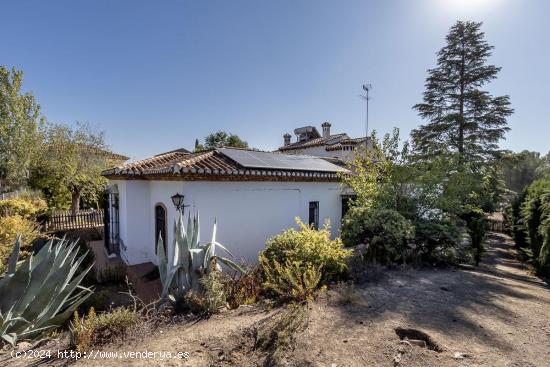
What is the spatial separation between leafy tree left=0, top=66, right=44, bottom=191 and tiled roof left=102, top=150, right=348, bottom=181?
38.3ft

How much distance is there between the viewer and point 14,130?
16.5m

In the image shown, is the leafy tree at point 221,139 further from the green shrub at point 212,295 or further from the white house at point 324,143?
the green shrub at point 212,295

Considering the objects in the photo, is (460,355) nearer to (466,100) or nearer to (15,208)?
(15,208)

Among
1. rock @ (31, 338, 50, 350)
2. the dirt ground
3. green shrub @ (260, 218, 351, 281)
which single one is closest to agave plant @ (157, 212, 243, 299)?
the dirt ground

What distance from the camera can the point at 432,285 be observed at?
19.3 feet

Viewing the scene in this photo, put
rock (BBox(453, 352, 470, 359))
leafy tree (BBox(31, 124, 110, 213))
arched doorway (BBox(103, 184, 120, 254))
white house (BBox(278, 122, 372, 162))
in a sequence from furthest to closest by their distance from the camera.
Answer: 1. white house (BBox(278, 122, 372, 162))
2. leafy tree (BBox(31, 124, 110, 213))
3. arched doorway (BBox(103, 184, 120, 254))
4. rock (BBox(453, 352, 470, 359))

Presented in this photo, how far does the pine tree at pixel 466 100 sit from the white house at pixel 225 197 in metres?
14.1

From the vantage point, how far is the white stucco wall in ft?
26.2

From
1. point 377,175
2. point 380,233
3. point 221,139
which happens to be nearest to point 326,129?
point 221,139

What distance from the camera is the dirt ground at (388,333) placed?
316 centimetres

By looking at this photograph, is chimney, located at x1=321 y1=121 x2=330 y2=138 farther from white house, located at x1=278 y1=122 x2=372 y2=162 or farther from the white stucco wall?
the white stucco wall

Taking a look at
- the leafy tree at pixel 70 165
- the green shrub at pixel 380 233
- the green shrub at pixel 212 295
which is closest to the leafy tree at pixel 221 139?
the leafy tree at pixel 70 165

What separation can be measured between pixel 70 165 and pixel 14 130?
3.55 meters

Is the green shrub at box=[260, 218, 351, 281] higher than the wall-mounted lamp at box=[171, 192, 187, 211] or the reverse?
the reverse
